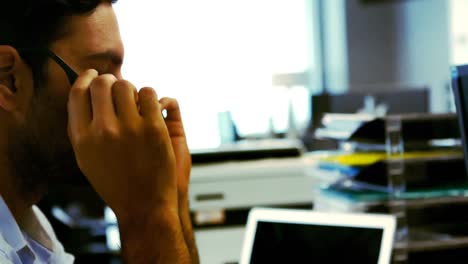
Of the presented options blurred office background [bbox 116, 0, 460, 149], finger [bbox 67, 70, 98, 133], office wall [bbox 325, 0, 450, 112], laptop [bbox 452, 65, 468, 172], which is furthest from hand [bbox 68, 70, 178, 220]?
office wall [bbox 325, 0, 450, 112]

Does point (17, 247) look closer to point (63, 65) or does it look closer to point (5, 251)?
point (5, 251)

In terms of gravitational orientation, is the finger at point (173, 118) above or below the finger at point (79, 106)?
below

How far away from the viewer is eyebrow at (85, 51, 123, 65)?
1.00 meters

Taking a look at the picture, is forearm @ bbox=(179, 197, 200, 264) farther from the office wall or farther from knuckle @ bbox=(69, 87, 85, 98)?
the office wall

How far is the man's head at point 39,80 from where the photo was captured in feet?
3.06

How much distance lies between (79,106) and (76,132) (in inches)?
1.4

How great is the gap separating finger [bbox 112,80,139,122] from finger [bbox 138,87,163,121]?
1cm

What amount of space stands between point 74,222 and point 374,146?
1.72 metres

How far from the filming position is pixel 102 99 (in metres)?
0.91

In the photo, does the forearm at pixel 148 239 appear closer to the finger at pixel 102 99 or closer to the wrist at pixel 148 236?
the wrist at pixel 148 236

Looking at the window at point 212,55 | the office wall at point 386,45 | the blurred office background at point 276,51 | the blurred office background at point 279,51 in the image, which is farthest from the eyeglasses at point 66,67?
the office wall at point 386,45

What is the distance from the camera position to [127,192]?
35.8 inches

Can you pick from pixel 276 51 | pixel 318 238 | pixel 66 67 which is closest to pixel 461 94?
pixel 318 238

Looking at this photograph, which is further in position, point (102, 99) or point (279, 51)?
point (279, 51)
